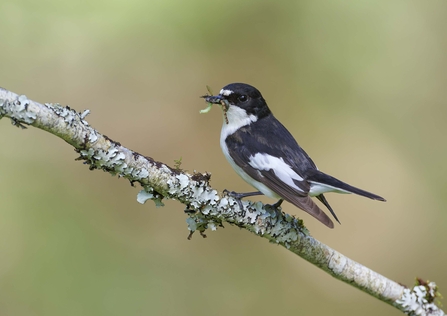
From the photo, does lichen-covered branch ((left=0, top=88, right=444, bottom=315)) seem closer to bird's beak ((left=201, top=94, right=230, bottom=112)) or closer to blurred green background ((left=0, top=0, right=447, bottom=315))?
bird's beak ((left=201, top=94, right=230, bottom=112))

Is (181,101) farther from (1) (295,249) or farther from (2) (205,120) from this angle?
(1) (295,249)

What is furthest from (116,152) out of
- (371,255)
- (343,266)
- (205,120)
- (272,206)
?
(371,255)

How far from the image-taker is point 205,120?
488cm

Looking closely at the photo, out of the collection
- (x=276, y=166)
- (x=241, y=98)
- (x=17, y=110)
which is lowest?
(x=17, y=110)

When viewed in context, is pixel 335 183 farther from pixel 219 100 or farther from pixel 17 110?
pixel 17 110

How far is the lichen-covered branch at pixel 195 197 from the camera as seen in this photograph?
5.88 ft

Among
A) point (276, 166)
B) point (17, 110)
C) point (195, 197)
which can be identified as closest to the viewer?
point (17, 110)

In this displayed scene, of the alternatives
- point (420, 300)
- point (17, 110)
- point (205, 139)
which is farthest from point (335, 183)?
point (205, 139)

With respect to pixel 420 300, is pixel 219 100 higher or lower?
higher

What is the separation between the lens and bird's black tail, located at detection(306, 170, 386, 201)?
262 cm

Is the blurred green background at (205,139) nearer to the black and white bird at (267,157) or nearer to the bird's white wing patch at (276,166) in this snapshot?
the black and white bird at (267,157)

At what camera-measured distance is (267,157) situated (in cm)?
291

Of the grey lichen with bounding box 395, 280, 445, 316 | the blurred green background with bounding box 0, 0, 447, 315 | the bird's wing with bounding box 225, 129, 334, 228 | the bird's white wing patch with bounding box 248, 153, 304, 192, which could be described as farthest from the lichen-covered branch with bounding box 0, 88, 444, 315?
the blurred green background with bounding box 0, 0, 447, 315

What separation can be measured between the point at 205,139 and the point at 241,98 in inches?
64.9
